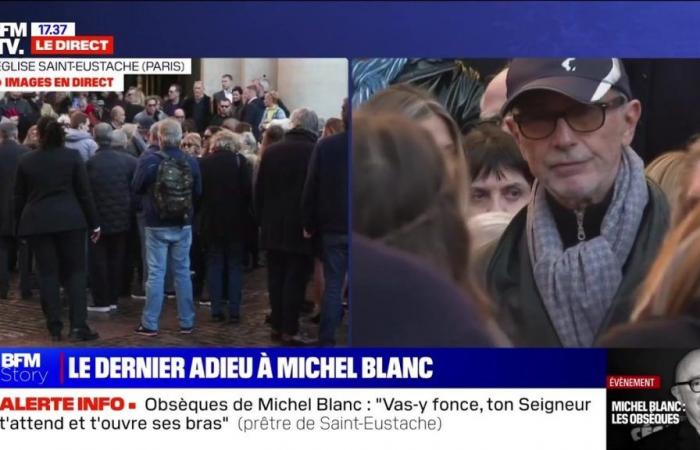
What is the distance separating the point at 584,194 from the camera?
4.12 m

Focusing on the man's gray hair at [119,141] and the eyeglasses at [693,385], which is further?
the eyeglasses at [693,385]

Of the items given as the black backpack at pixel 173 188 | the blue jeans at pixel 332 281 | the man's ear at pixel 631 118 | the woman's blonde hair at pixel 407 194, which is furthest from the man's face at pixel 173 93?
the man's ear at pixel 631 118

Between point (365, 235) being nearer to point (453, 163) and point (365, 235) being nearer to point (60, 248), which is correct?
point (453, 163)

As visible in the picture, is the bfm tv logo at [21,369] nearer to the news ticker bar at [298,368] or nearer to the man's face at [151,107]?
the news ticker bar at [298,368]

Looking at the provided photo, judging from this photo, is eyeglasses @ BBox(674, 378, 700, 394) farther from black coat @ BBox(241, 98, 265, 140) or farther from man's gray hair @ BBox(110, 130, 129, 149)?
man's gray hair @ BBox(110, 130, 129, 149)

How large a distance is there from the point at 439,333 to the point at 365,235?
0.51 metres

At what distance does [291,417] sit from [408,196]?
40.7 inches

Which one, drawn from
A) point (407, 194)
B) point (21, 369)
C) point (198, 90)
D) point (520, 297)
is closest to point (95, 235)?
point (21, 369)

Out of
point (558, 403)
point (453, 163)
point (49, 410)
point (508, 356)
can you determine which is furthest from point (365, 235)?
point (49, 410)

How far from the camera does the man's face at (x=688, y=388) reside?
416 cm

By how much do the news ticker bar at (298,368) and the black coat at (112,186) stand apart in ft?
1.73

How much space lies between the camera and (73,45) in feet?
13.1

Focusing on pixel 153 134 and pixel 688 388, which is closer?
pixel 153 134

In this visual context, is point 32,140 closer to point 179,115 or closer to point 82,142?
point 82,142
